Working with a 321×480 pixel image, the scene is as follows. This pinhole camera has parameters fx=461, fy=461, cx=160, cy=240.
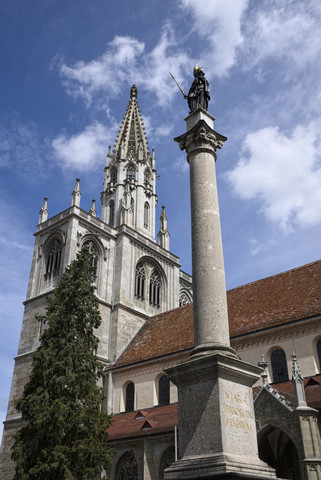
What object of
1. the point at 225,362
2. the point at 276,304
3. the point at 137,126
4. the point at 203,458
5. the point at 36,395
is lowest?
the point at 203,458

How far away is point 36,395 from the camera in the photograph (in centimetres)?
1805

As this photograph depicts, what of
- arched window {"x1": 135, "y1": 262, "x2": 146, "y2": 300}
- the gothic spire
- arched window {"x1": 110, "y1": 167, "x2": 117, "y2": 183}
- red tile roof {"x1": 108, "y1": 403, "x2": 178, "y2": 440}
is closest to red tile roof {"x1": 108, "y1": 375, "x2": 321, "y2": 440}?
red tile roof {"x1": 108, "y1": 403, "x2": 178, "y2": 440}

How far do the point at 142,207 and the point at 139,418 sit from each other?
65.7ft

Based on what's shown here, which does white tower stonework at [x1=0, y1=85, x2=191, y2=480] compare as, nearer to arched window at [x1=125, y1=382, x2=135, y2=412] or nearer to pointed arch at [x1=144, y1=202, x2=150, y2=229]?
pointed arch at [x1=144, y1=202, x2=150, y2=229]

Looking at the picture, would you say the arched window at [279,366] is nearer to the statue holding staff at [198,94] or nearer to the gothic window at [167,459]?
the gothic window at [167,459]

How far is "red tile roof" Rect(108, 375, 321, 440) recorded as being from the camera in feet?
56.1

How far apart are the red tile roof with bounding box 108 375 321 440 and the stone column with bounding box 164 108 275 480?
27.9 ft

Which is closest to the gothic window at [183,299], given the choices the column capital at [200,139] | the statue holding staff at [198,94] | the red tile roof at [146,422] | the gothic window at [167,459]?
the red tile roof at [146,422]

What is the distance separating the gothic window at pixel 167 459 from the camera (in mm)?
18703

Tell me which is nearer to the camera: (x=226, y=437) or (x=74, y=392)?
(x=226, y=437)

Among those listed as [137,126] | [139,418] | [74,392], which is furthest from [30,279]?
[137,126]

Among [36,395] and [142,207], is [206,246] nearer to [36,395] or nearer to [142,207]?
[36,395]

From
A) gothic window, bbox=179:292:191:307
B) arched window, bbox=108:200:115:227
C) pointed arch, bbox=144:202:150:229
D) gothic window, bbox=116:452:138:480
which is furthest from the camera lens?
pointed arch, bbox=144:202:150:229

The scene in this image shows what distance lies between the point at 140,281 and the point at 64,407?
1789 cm
